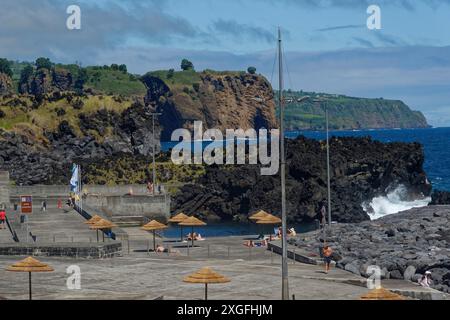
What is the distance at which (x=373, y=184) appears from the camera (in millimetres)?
110125

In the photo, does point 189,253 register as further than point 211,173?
No

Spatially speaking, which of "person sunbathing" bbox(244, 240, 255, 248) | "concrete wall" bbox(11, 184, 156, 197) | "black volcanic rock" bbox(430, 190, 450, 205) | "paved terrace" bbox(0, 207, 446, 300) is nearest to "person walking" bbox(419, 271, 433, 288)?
"paved terrace" bbox(0, 207, 446, 300)

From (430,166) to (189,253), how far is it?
147434 millimetres

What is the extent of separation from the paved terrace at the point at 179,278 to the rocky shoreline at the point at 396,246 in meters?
2.63

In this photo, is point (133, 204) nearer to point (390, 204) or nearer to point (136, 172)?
point (136, 172)

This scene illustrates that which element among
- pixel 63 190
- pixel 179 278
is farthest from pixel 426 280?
pixel 63 190

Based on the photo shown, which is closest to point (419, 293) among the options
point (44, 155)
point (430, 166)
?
point (44, 155)

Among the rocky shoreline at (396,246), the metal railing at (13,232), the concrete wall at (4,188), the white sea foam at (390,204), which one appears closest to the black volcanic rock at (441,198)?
the white sea foam at (390,204)

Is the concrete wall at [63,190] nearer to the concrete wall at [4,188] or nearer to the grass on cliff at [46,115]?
the concrete wall at [4,188]

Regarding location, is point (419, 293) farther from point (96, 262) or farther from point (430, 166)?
point (430, 166)

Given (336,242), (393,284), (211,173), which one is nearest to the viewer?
(393,284)

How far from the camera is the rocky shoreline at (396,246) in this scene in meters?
43.1

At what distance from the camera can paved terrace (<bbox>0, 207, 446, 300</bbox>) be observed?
33875 millimetres

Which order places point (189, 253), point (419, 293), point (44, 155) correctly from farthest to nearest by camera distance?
point (44, 155)
point (189, 253)
point (419, 293)
